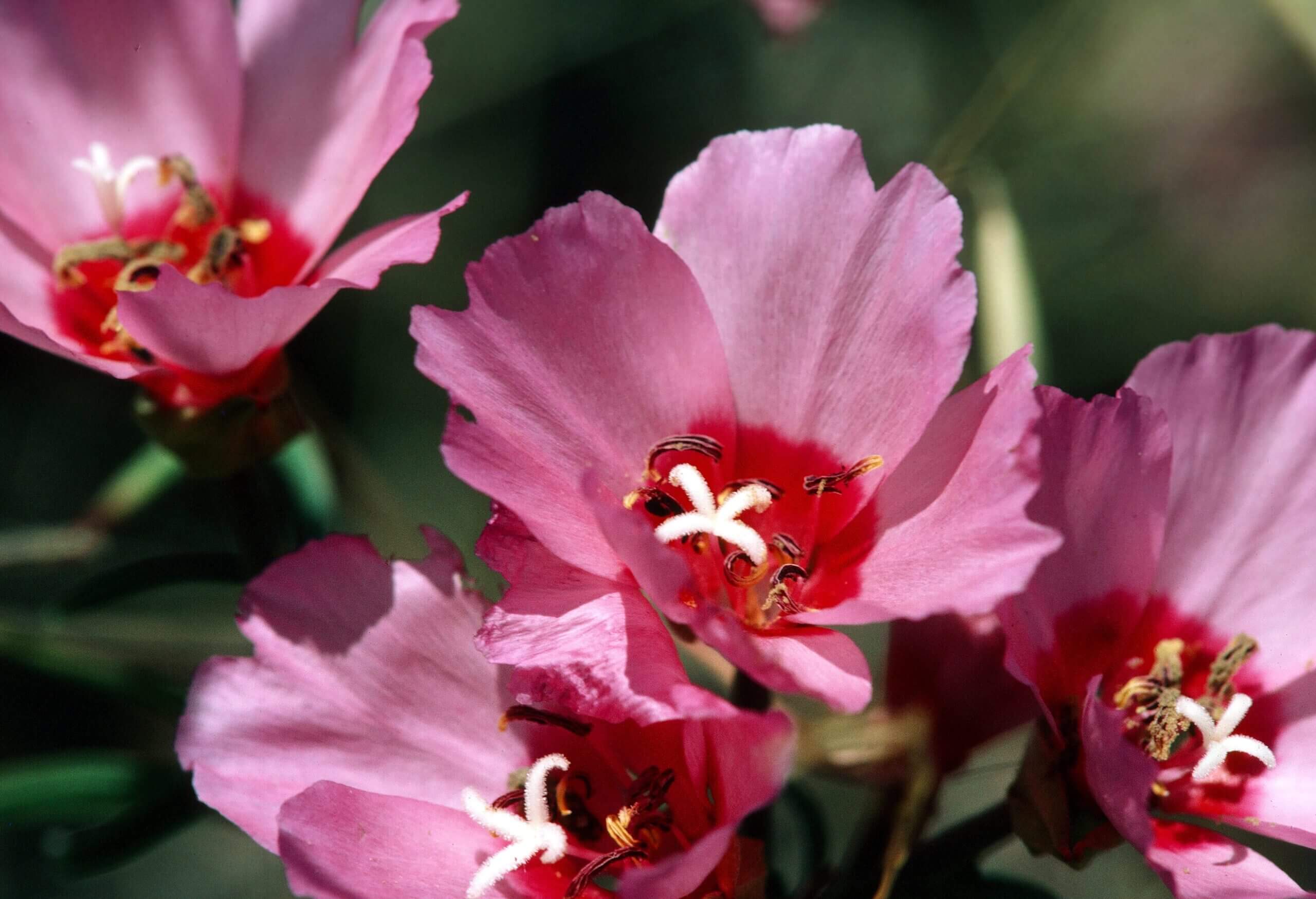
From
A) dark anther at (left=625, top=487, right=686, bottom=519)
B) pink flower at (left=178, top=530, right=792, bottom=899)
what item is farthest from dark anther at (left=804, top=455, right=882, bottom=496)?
pink flower at (left=178, top=530, right=792, bottom=899)

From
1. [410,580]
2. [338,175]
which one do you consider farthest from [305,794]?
[338,175]

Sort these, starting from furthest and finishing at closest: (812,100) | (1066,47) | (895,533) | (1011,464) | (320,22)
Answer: (812,100), (1066,47), (320,22), (895,533), (1011,464)

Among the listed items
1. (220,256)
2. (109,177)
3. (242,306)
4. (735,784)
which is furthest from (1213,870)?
(109,177)

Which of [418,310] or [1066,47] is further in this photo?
[1066,47]

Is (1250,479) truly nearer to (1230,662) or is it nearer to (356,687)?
(1230,662)

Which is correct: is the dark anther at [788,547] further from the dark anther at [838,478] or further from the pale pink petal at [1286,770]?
the pale pink petal at [1286,770]

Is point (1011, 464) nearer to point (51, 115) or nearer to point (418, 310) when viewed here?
point (418, 310)

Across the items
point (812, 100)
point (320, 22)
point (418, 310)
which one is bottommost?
point (812, 100)

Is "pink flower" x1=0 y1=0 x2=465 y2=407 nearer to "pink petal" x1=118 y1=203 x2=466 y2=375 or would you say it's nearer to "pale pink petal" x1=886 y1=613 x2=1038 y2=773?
"pink petal" x1=118 y1=203 x2=466 y2=375
